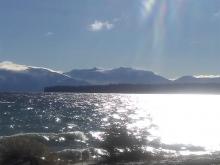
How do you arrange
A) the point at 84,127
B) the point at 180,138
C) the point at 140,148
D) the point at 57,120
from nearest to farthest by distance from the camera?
the point at 140,148
the point at 180,138
the point at 84,127
the point at 57,120

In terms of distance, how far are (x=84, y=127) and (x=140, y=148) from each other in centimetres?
3660

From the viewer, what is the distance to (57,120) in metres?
84.2

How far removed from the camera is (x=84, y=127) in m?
72.3

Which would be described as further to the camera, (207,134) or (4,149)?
(207,134)

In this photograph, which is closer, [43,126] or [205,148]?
[205,148]

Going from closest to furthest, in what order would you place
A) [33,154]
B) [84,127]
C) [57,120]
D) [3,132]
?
[33,154], [3,132], [84,127], [57,120]

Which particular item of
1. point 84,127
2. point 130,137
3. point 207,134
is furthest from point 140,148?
point 84,127

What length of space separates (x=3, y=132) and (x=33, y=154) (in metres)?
35.4

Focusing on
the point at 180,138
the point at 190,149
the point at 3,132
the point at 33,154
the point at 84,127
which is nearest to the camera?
the point at 33,154

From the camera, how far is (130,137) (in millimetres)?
36250


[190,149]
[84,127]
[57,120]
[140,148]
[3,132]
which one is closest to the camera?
[140,148]

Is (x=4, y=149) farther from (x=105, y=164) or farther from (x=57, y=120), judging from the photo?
(x=57, y=120)

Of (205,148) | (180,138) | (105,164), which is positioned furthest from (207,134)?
(105,164)

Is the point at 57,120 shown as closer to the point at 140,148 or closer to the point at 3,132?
the point at 3,132
